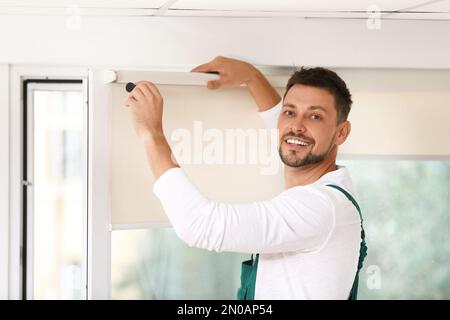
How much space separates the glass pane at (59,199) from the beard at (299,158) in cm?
64

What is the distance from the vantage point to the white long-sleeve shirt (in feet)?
4.21

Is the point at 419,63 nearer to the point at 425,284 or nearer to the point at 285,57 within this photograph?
the point at 285,57

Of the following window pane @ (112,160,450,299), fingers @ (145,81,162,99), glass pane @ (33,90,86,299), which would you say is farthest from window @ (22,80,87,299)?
fingers @ (145,81,162,99)

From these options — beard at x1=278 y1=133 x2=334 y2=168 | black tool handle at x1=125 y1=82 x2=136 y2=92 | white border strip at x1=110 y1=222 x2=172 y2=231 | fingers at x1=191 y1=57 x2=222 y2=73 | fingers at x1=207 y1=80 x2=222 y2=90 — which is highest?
fingers at x1=191 y1=57 x2=222 y2=73

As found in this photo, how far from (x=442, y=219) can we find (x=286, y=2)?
2.32 feet

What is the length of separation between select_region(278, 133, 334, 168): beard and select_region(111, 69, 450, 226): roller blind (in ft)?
0.14

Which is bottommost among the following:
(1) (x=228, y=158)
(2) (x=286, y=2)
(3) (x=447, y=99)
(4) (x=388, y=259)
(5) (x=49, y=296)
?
(5) (x=49, y=296)

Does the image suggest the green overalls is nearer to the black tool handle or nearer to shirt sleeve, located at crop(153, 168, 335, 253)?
shirt sleeve, located at crop(153, 168, 335, 253)

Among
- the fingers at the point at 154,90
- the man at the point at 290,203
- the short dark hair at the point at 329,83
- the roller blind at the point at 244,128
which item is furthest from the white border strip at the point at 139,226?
the short dark hair at the point at 329,83

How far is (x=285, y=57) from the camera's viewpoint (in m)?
1.54

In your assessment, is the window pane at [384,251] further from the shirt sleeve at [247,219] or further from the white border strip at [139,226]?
the shirt sleeve at [247,219]

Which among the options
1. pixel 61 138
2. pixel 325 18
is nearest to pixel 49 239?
pixel 61 138
